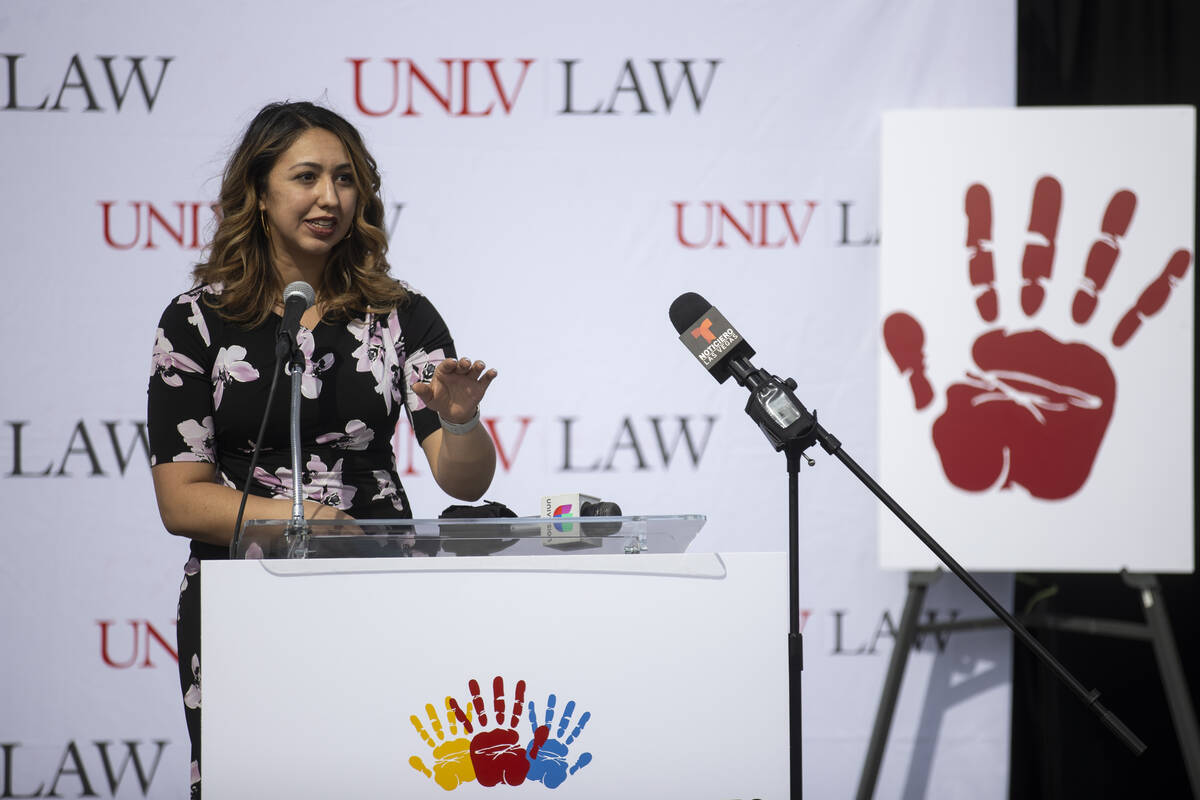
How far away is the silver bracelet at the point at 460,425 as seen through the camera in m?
1.56

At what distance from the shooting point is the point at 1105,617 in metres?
2.74

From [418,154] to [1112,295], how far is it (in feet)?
5.45

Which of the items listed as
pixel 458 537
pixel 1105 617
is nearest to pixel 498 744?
pixel 458 537

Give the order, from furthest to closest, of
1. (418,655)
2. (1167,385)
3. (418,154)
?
1. (418,154)
2. (1167,385)
3. (418,655)

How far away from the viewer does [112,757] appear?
8.77ft

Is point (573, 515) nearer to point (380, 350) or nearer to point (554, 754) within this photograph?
point (554, 754)

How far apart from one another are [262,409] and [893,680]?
1572 mm

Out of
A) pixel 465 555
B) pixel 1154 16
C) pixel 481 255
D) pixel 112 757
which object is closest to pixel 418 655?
pixel 465 555

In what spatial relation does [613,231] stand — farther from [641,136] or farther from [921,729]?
[921,729]

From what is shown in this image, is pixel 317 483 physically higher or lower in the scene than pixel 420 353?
lower

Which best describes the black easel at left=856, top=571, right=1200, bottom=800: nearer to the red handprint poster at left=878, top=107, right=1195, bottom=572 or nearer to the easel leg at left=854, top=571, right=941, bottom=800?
the easel leg at left=854, top=571, right=941, bottom=800

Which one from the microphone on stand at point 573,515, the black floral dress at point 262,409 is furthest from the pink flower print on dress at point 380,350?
the microphone on stand at point 573,515

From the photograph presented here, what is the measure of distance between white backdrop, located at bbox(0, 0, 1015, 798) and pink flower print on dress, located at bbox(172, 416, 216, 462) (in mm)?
1132

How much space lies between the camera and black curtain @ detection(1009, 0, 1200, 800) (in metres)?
2.71
